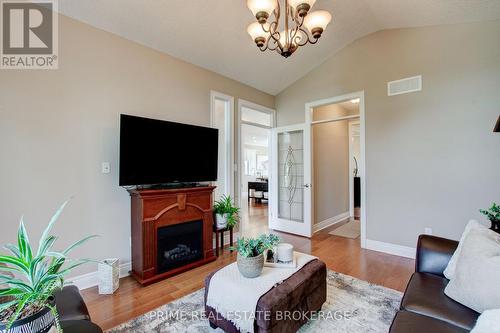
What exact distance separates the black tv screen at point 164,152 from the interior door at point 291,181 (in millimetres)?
1801

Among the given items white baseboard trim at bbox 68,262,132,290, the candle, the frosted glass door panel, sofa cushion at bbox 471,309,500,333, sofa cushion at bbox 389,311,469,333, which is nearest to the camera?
sofa cushion at bbox 471,309,500,333

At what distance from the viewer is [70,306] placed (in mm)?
1422

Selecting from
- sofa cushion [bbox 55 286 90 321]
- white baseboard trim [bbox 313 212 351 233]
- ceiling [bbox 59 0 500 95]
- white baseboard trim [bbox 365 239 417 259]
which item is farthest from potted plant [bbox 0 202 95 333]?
white baseboard trim [bbox 313 212 351 233]

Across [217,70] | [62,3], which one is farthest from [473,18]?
[62,3]

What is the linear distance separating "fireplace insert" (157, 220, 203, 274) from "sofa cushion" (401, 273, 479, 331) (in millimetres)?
2365

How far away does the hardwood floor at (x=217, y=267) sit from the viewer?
2186mm

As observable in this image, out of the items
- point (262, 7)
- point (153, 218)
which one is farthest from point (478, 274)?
point (153, 218)

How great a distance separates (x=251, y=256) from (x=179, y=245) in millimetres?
1534

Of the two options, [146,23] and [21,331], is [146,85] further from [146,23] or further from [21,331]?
[21,331]

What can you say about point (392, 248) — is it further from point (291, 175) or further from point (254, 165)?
point (254, 165)

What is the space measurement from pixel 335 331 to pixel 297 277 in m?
0.53

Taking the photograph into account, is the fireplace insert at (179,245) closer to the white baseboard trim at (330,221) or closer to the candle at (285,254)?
the candle at (285,254)

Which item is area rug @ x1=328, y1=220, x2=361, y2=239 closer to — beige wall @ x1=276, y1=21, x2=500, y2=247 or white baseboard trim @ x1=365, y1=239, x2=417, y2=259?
white baseboard trim @ x1=365, y1=239, x2=417, y2=259

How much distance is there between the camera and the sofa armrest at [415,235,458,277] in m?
1.80
